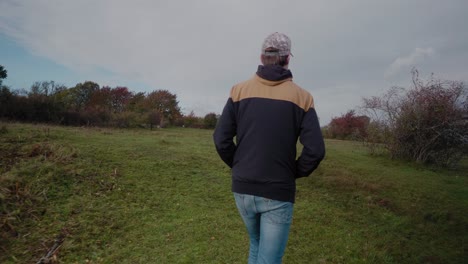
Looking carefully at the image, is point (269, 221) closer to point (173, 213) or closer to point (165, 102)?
point (173, 213)

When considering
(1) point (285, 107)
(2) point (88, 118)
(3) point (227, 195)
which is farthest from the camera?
(2) point (88, 118)

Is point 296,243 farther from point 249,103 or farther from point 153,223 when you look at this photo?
point 249,103

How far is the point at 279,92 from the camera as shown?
2160 millimetres

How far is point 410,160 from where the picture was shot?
510 inches

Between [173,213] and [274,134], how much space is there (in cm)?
368

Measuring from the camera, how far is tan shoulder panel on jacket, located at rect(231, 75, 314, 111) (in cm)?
215

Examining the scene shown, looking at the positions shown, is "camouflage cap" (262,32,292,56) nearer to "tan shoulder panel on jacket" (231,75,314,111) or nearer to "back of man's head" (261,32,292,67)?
"back of man's head" (261,32,292,67)

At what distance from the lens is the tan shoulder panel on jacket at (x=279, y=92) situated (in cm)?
215

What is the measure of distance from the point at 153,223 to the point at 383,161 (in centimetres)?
1108

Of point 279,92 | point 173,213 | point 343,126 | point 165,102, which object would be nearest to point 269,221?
point 279,92

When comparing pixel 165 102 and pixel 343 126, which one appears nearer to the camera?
pixel 343 126

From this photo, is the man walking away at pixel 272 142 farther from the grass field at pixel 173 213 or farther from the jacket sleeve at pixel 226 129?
the grass field at pixel 173 213

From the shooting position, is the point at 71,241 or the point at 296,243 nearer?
the point at 71,241

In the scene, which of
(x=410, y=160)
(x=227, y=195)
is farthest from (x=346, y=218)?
(x=410, y=160)
